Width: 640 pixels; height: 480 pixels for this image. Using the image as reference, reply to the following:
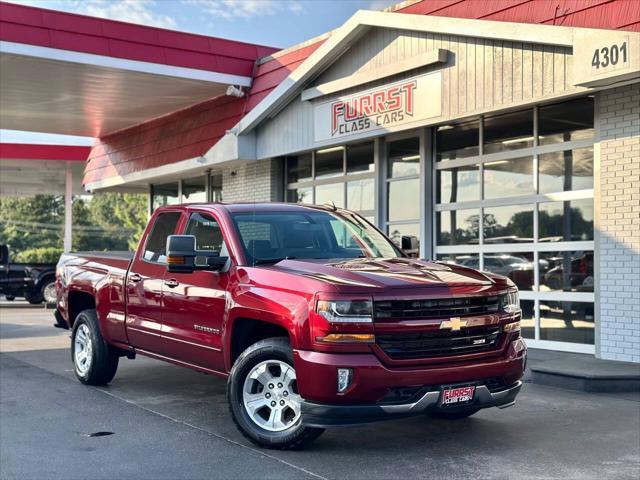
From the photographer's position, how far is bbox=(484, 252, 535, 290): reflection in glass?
11219 millimetres

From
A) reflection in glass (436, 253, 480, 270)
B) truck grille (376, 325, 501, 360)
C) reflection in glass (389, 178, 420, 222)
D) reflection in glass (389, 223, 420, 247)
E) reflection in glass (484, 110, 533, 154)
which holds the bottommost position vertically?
truck grille (376, 325, 501, 360)

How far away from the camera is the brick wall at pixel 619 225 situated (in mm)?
9383

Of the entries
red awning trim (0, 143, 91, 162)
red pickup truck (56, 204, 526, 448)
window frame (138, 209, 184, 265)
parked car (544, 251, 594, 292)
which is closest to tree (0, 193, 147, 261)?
red awning trim (0, 143, 91, 162)

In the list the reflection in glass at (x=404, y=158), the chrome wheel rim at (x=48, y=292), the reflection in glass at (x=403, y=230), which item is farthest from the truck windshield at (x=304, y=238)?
the chrome wheel rim at (x=48, y=292)

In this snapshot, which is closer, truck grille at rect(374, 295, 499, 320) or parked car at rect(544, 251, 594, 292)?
truck grille at rect(374, 295, 499, 320)

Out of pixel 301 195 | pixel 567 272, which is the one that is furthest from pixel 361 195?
pixel 567 272

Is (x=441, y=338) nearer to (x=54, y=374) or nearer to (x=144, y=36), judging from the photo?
(x=54, y=374)

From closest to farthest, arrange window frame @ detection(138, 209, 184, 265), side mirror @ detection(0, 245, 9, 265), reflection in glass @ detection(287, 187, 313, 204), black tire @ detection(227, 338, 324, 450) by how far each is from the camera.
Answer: black tire @ detection(227, 338, 324, 450) → window frame @ detection(138, 209, 184, 265) → reflection in glass @ detection(287, 187, 313, 204) → side mirror @ detection(0, 245, 9, 265)

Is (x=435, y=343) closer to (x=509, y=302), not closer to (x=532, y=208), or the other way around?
(x=509, y=302)

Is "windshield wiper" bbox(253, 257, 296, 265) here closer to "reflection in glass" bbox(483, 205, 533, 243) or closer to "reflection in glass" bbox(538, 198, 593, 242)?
"reflection in glass" bbox(538, 198, 593, 242)

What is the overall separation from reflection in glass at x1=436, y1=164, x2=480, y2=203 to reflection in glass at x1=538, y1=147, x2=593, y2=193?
1.27 meters

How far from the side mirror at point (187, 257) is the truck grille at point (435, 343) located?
1.76 meters

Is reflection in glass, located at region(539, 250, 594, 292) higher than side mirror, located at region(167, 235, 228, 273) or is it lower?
lower

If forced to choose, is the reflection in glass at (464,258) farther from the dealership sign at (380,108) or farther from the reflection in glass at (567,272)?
the dealership sign at (380,108)
